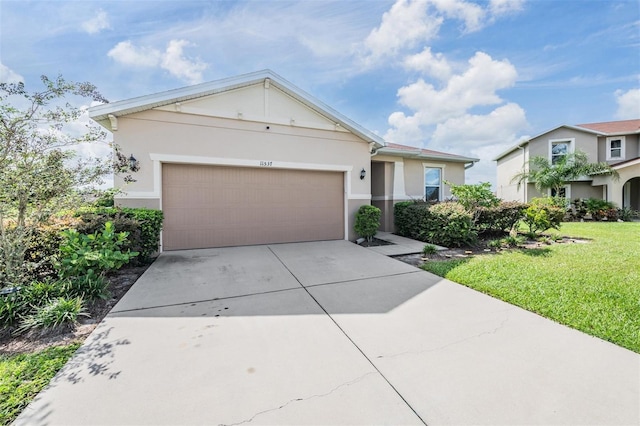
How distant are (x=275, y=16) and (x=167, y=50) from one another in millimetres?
3166

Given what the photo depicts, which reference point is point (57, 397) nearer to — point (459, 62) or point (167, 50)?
point (167, 50)

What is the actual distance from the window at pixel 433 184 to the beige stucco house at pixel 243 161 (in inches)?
129

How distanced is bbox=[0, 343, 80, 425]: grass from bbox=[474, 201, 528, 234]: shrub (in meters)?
9.91

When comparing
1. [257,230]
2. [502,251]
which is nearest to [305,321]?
[257,230]

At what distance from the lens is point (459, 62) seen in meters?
9.73

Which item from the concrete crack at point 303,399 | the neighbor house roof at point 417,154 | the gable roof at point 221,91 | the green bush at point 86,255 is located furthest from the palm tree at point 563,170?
the green bush at point 86,255

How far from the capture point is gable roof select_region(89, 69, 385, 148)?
6.37 m

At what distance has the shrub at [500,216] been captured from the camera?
347 inches

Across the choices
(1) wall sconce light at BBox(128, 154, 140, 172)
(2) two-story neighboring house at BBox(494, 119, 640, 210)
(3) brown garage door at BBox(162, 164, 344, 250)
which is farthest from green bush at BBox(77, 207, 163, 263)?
(2) two-story neighboring house at BBox(494, 119, 640, 210)

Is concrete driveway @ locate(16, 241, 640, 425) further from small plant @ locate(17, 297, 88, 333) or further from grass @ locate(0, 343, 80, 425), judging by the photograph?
small plant @ locate(17, 297, 88, 333)

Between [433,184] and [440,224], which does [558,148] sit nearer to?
[433,184]

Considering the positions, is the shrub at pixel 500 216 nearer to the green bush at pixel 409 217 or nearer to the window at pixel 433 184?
the green bush at pixel 409 217

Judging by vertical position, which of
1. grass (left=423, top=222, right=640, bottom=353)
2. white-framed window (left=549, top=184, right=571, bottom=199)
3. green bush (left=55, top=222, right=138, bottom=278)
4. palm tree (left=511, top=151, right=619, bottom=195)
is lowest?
grass (left=423, top=222, right=640, bottom=353)

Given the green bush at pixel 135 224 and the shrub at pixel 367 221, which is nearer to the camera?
the green bush at pixel 135 224
